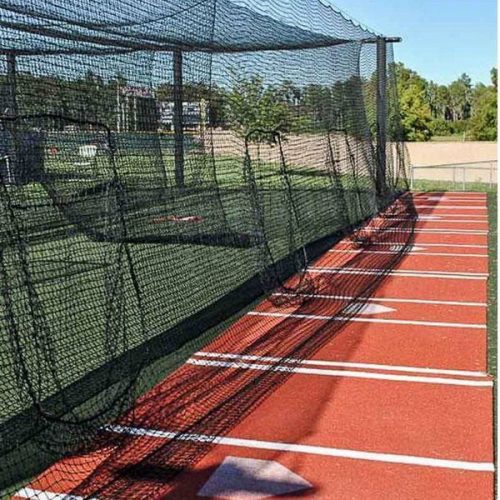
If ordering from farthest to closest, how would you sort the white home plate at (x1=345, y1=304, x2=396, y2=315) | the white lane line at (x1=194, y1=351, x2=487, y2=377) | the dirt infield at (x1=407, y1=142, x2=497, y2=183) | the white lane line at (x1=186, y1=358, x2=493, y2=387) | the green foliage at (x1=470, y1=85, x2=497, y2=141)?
the green foliage at (x1=470, y1=85, x2=497, y2=141)
the dirt infield at (x1=407, y1=142, x2=497, y2=183)
the white home plate at (x1=345, y1=304, x2=396, y2=315)
the white lane line at (x1=194, y1=351, x2=487, y2=377)
the white lane line at (x1=186, y1=358, x2=493, y2=387)

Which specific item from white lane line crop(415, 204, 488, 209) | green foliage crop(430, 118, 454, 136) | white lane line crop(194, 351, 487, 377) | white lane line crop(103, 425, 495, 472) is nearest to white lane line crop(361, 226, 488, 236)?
white lane line crop(415, 204, 488, 209)

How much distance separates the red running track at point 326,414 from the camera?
12.8 ft

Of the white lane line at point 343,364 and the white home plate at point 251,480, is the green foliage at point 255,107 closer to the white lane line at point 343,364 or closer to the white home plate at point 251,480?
the white lane line at point 343,364

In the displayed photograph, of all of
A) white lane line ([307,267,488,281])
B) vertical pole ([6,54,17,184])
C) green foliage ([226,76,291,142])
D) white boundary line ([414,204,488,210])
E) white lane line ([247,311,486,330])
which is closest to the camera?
vertical pole ([6,54,17,184])

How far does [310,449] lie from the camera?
4312 millimetres

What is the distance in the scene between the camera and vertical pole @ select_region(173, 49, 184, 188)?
314 inches

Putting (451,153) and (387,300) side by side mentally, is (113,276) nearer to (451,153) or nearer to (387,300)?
(387,300)

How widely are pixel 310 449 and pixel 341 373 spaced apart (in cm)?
137

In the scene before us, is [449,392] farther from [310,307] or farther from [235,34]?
[235,34]

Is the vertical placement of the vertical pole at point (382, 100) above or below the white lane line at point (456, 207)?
above

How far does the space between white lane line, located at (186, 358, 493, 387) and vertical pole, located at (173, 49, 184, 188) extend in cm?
336

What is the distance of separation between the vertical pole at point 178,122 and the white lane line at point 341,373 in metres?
3.36

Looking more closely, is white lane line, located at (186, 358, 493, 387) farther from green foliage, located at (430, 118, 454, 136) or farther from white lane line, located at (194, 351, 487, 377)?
green foliage, located at (430, 118, 454, 136)

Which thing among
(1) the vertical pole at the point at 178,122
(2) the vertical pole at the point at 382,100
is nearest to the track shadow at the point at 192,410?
(1) the vertical pole at the point at 178,122
